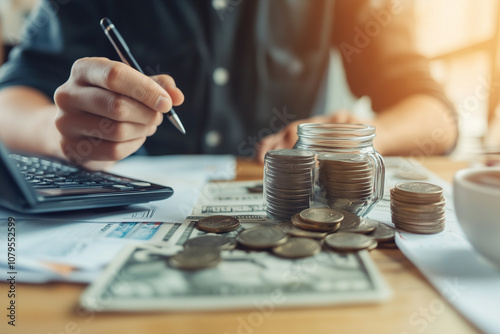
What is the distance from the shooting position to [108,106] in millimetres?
634

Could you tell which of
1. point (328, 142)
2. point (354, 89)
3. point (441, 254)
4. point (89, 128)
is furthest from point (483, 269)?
point (354, 89)

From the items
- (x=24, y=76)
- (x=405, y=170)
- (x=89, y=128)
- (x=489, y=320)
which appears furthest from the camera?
(x=24, y=76)

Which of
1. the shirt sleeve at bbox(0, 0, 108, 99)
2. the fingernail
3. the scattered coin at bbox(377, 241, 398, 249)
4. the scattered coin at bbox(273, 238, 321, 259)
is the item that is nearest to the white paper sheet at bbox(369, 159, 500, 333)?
the scattered coin at bbox(377, 241, 398, 249)

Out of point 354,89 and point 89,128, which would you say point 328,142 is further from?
point 354,89

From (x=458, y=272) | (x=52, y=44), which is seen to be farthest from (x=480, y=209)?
(x=52, y=44)

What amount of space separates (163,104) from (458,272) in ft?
1.54

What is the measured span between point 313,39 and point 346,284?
121 centimetres

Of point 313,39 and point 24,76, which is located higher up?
point 313,39

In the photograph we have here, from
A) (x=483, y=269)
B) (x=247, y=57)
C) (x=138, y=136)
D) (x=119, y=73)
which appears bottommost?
(x=483, y=269)

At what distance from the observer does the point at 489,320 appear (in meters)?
0.30

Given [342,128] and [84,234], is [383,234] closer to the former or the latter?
[342,128]

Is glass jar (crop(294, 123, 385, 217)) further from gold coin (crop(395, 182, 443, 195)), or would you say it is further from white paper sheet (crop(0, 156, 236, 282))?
white paper sheet (crop(0, 156, 236, 282))

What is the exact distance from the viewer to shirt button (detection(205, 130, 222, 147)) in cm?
131

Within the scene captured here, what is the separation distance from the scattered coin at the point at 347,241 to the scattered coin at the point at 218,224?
0.13 m
